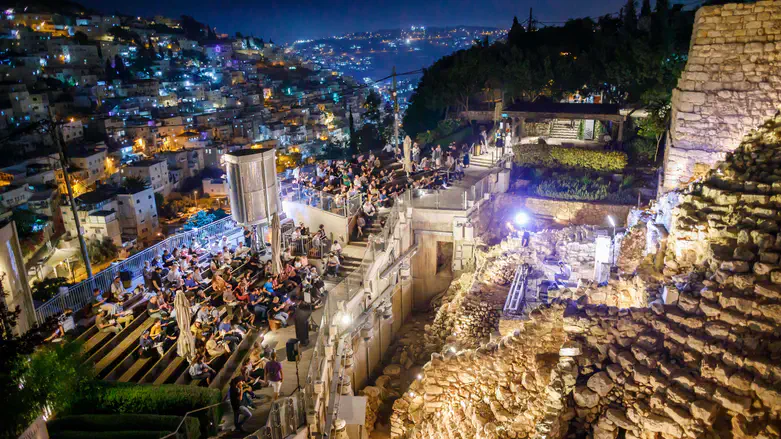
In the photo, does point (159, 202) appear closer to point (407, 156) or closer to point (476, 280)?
point (407, 156)

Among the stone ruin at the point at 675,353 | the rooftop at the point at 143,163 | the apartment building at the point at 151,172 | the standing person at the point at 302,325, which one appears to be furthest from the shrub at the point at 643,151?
the rooftop at the point at 143,163

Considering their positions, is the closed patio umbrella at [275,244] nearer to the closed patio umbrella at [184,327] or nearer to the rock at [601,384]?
the closed patio umbrella at [184,327]

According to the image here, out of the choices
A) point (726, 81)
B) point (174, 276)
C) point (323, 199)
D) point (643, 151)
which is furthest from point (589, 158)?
point (174, 276)

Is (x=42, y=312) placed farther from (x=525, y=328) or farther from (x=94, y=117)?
(x=94, y=117)

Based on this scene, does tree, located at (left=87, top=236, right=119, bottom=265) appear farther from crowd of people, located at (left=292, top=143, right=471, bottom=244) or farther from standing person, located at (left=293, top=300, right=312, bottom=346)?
standing person, located at (left=293, top=300, right=312, bottom=346)

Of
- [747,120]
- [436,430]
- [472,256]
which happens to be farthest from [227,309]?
[747,120]

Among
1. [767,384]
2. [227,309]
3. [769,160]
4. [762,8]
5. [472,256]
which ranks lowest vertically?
[472,256]
